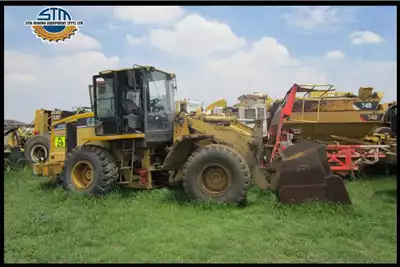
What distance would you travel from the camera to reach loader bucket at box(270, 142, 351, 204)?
5680 mm

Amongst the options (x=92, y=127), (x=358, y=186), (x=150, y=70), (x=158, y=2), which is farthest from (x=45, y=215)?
(x=358, y=186)

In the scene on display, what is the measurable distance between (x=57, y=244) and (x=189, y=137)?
9.22ft

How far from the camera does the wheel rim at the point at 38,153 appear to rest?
12680 millimetres

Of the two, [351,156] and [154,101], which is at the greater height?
[154,101]

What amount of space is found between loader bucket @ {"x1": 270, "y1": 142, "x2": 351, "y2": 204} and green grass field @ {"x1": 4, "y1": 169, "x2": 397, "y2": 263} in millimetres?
166

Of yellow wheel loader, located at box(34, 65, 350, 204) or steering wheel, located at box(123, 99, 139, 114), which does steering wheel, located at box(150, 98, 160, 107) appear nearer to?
yellow wheel loader, located at box(34, 65, 350, 204)

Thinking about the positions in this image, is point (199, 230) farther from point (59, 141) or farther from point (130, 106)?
point (59, 141)

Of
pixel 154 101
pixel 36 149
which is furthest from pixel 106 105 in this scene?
pixel 36 149

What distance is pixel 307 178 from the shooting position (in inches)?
228

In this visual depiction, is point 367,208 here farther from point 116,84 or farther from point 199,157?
point 116,84

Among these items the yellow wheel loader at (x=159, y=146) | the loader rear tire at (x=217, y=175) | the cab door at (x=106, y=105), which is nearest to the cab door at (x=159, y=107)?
the yellow wheel loader at (x=159, y=146)

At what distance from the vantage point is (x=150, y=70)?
7484 mm

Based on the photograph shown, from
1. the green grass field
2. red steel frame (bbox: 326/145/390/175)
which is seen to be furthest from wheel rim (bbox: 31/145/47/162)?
red steel frame (bbox: 326/145/390/175)

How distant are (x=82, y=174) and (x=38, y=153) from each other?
19.3 ft
